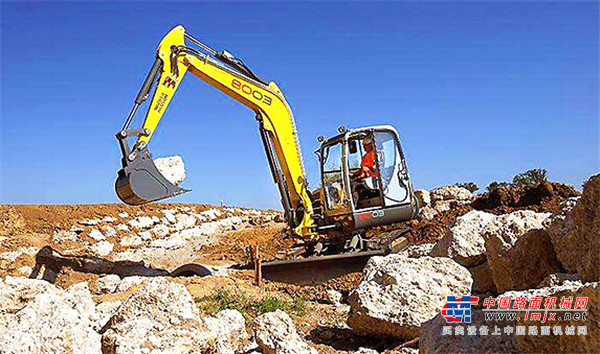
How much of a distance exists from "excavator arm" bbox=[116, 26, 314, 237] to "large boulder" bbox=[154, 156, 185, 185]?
53cm

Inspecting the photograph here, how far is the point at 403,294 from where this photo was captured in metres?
4.95

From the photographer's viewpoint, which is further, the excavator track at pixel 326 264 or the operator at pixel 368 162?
the operator at pixel 368 162

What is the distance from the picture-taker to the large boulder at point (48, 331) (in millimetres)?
3371

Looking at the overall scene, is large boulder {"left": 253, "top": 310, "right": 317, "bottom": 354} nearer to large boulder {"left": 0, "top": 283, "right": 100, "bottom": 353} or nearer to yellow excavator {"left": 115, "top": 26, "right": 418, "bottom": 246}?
large boulder {"left": 0, "top": 283, "right": 100, "bottom": 353}

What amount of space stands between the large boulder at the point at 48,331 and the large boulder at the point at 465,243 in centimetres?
405

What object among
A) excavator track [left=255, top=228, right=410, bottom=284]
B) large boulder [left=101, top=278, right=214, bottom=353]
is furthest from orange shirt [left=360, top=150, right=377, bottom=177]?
large boulder [left=101, top=278, right=214, bottom=353]

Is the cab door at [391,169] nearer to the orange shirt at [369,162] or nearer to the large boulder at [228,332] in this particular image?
the orange shirt at [369,162]

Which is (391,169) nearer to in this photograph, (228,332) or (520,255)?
(520,255)

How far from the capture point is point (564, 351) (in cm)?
261

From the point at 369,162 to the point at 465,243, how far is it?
3748 mm

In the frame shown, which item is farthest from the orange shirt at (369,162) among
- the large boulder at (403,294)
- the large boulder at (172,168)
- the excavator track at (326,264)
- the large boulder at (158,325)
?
the large boulder at (158,325)

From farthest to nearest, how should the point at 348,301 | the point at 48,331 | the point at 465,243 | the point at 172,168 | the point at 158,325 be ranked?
the point at 172,168, the point at 465,243, the point at 348,301, the point at 158,325, the point at 48,331

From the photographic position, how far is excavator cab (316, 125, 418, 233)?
9.85m

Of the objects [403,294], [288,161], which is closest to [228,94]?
[288,161]
